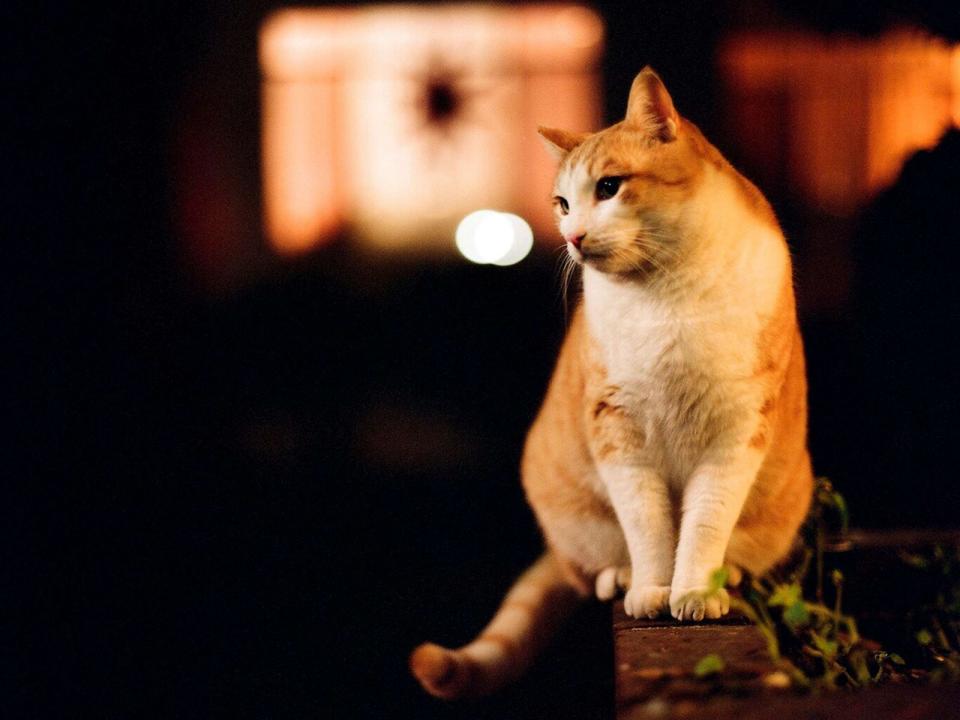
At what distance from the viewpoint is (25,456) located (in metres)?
2.47

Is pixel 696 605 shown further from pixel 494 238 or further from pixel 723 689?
pixel 494 238

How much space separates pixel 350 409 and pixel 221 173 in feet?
2.53

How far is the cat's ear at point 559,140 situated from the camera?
58.2 inches

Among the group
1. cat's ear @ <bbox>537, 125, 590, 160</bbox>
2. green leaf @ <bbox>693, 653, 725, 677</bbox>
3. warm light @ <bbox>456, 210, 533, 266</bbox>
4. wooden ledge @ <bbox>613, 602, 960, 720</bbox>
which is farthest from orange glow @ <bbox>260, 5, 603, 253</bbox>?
green leaf @ <bbox>693, 653, 725, 677</bbox>

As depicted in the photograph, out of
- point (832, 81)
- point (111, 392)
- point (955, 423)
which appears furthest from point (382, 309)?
point (955, 423)

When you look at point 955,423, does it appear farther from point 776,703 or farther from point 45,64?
point 45,64

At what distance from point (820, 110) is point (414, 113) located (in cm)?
108

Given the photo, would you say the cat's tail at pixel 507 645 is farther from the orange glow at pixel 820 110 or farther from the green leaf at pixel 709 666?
the orange glow at pixel 820 110

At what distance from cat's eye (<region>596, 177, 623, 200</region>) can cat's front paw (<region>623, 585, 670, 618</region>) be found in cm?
59

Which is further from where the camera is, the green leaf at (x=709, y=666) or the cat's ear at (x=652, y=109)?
the cat's ear at (x=652, y=109)

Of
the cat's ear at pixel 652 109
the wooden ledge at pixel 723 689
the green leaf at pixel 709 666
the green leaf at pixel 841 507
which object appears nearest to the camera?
the wooden ledge at pixel 723 689

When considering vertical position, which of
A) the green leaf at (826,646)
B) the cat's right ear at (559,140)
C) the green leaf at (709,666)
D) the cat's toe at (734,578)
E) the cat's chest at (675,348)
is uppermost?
the cat's right ear at (559,140)

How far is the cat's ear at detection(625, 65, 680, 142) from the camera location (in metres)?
1.34

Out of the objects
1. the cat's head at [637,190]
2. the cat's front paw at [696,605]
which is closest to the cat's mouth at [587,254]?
the cat's head at [637,190]
